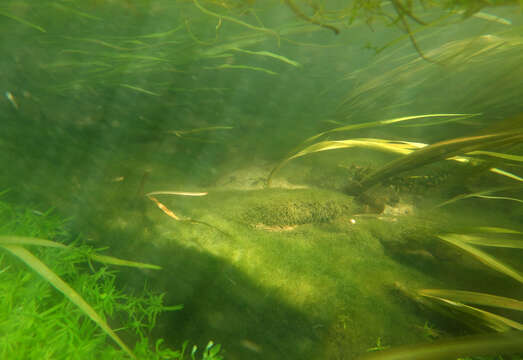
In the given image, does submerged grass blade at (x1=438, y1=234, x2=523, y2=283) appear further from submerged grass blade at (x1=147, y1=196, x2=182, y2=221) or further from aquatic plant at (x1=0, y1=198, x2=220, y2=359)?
submerged grass blade at (x1=147, y1=196, x2=182, y2=221)

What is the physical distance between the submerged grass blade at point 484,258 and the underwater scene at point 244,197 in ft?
0.04

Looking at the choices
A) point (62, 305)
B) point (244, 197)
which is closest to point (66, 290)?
point (62, 305)

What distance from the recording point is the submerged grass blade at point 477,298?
3.95 feet

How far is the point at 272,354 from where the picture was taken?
1432 mm

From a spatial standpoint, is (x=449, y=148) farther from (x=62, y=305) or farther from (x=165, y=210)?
(x=62, y=305)

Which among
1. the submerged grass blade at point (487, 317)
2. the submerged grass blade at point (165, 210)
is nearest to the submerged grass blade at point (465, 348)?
the submerged grass blade at point (487, 317)

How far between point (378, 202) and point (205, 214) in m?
1.62

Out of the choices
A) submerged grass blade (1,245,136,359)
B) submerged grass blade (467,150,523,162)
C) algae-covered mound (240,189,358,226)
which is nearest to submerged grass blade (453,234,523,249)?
submerged grass blade (467,150,523,162)

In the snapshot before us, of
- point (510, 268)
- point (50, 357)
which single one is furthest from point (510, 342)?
point (50, 357)

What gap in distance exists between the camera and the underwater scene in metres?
1.41

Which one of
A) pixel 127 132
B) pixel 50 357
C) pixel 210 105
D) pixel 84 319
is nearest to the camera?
pixel 50 357

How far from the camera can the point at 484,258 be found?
1.43m

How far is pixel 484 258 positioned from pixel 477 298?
29 centimetres

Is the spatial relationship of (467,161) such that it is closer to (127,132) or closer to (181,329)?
(181,329)
